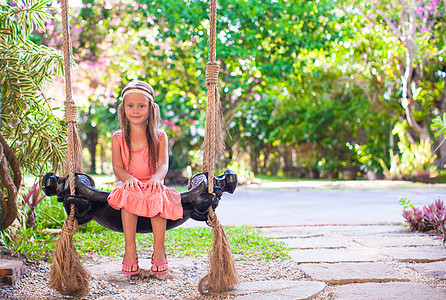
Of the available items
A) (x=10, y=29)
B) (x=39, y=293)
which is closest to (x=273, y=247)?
(x=39, y=293)

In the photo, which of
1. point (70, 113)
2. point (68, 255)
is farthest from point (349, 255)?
point (70, 113)

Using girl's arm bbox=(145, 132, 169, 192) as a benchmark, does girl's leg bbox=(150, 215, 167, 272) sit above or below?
below

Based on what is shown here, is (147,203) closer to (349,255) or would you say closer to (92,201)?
(92,201)

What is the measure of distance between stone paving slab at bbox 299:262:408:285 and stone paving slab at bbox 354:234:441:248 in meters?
0.55

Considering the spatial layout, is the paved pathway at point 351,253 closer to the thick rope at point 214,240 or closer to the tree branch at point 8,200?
the thick rope at point 214,240

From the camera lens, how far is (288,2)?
7.01 m

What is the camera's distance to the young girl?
1.82m

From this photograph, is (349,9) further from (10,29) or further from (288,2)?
(10,29)

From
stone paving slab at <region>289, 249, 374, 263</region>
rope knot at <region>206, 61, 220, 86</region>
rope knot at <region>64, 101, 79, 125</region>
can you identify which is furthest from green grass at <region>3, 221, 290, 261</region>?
rope knot at <region>206, 61, 220, 86</region>

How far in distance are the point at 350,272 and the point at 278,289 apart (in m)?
0.45

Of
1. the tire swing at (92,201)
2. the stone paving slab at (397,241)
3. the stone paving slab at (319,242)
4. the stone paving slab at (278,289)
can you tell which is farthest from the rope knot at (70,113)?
the stone paving slab at (397,241)

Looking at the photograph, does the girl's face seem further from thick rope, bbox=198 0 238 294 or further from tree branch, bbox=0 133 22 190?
tree branch, bbox=0 133 22 190

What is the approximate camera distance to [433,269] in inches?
81.7

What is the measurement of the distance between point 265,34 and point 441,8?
3.69 m
